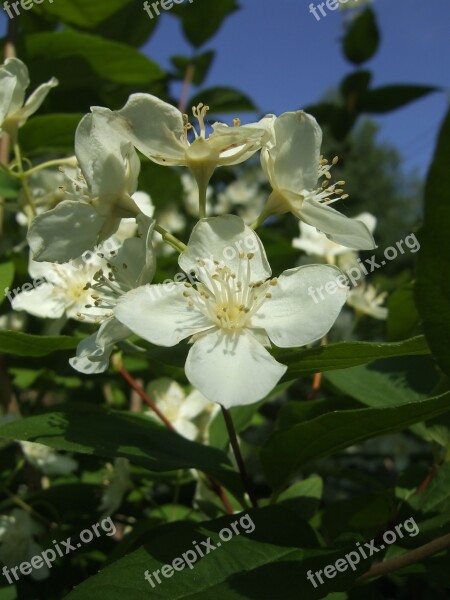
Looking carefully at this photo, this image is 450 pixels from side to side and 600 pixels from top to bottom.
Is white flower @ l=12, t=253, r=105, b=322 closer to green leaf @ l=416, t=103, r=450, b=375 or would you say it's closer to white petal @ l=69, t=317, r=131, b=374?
white petal @ l=69, t=317, r=131, b=374

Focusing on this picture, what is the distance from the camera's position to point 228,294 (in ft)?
3.88

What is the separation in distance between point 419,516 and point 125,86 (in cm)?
192

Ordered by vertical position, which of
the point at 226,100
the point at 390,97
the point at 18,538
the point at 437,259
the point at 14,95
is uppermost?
the point at 14,95

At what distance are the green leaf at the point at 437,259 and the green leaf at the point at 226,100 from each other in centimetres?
219

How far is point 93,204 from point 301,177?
1.20 ft

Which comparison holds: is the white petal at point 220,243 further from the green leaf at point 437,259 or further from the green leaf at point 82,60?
the green leaf at point 82,60

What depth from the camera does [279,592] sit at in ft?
3.23

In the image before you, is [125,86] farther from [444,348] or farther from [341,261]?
[444,348]

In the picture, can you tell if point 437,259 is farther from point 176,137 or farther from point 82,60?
point 82,60

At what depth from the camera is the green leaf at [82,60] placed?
2.07 m

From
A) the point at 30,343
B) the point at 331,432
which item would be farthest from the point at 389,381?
Result: the point at 30,343

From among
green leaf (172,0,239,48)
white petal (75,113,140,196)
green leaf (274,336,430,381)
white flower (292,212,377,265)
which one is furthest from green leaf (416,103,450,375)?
green leaf (172,0,239,48)

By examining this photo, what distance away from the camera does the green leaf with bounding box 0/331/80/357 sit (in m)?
1.23

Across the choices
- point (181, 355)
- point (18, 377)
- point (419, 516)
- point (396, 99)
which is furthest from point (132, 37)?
point (419, 516)
